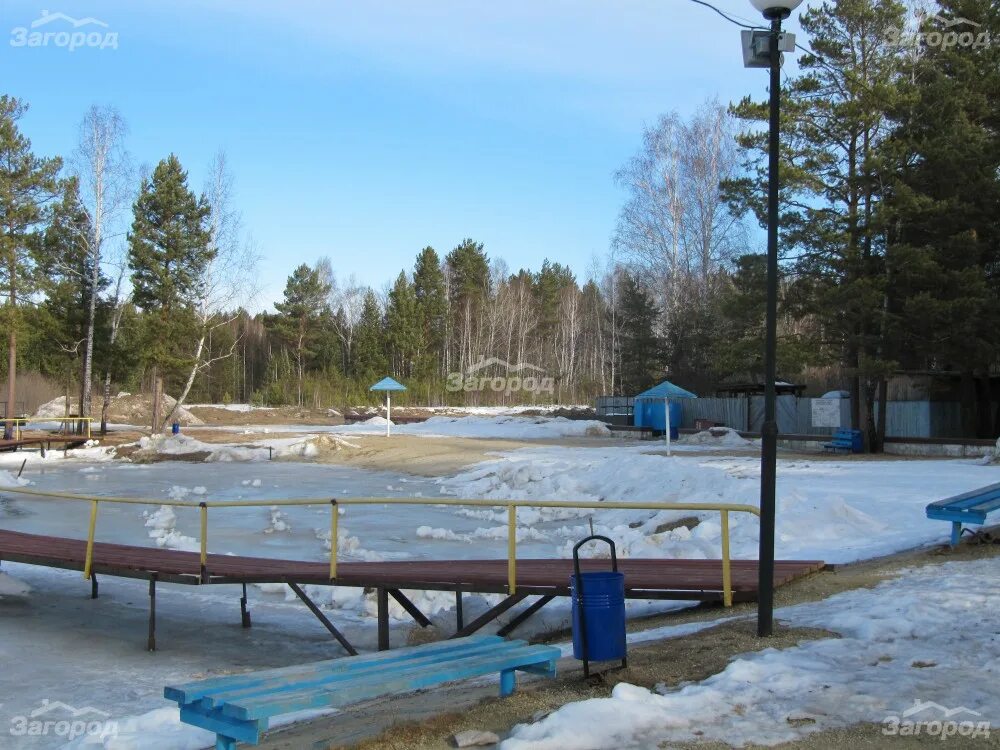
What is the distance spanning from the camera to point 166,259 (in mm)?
40344

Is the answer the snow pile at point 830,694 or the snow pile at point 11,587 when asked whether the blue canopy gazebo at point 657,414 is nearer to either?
the snow pile at point 11,587

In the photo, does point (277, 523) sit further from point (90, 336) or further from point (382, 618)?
point (90, 336)

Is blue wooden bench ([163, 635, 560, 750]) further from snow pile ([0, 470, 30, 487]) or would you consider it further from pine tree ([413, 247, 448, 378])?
pine tree ([413, 247, 448, 378])

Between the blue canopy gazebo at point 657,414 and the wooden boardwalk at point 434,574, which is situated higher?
the blue canopy gazebo at point 657,414

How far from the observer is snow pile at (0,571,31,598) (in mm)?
11148

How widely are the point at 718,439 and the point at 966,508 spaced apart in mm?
25464

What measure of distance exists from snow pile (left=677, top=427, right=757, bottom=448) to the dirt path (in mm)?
26926

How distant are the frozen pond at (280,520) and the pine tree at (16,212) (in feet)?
47.8

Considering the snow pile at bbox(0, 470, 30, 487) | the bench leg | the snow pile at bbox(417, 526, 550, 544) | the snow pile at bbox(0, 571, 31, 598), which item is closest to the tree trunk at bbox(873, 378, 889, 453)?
the snow pile at bbox(417, 526, 550, 544)

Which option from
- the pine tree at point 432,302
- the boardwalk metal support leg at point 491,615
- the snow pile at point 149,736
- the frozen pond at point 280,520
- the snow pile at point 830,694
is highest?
the pine tree at point 432,302

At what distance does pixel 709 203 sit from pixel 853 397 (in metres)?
17.9

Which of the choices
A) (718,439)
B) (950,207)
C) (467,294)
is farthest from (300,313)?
(950,207)

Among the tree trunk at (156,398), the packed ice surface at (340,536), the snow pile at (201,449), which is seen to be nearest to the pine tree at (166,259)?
the tree trunk at (156,398)

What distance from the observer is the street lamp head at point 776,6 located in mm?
6371
